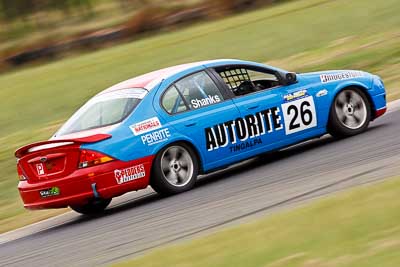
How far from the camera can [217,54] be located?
2661 cm

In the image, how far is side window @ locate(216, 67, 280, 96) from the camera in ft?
39.9

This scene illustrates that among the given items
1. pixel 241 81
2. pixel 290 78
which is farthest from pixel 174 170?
pixel 290 78

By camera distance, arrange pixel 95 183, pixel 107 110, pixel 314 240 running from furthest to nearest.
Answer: pixel 107 110 → pixel 95 183 → pixel 314 240

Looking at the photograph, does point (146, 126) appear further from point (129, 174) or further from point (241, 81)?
point (241, 81)

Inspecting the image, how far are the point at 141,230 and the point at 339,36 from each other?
1592cm

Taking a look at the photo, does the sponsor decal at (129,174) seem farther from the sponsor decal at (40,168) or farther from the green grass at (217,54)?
the green grass at (217,54)

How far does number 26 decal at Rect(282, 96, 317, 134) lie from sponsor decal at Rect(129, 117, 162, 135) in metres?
1.74

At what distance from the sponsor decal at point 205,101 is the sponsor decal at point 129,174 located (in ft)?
3.68

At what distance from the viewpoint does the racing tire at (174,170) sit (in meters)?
11.0

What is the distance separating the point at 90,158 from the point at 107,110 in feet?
2.89

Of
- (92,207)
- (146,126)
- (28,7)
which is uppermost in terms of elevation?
(28,7)

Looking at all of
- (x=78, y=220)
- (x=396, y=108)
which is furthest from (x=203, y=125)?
(x=396, y=108)

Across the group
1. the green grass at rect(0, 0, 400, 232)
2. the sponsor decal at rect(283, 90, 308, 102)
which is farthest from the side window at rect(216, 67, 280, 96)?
the green grass at rect(0, 0, 400, 232)

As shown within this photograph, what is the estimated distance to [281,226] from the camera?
7250 mm
